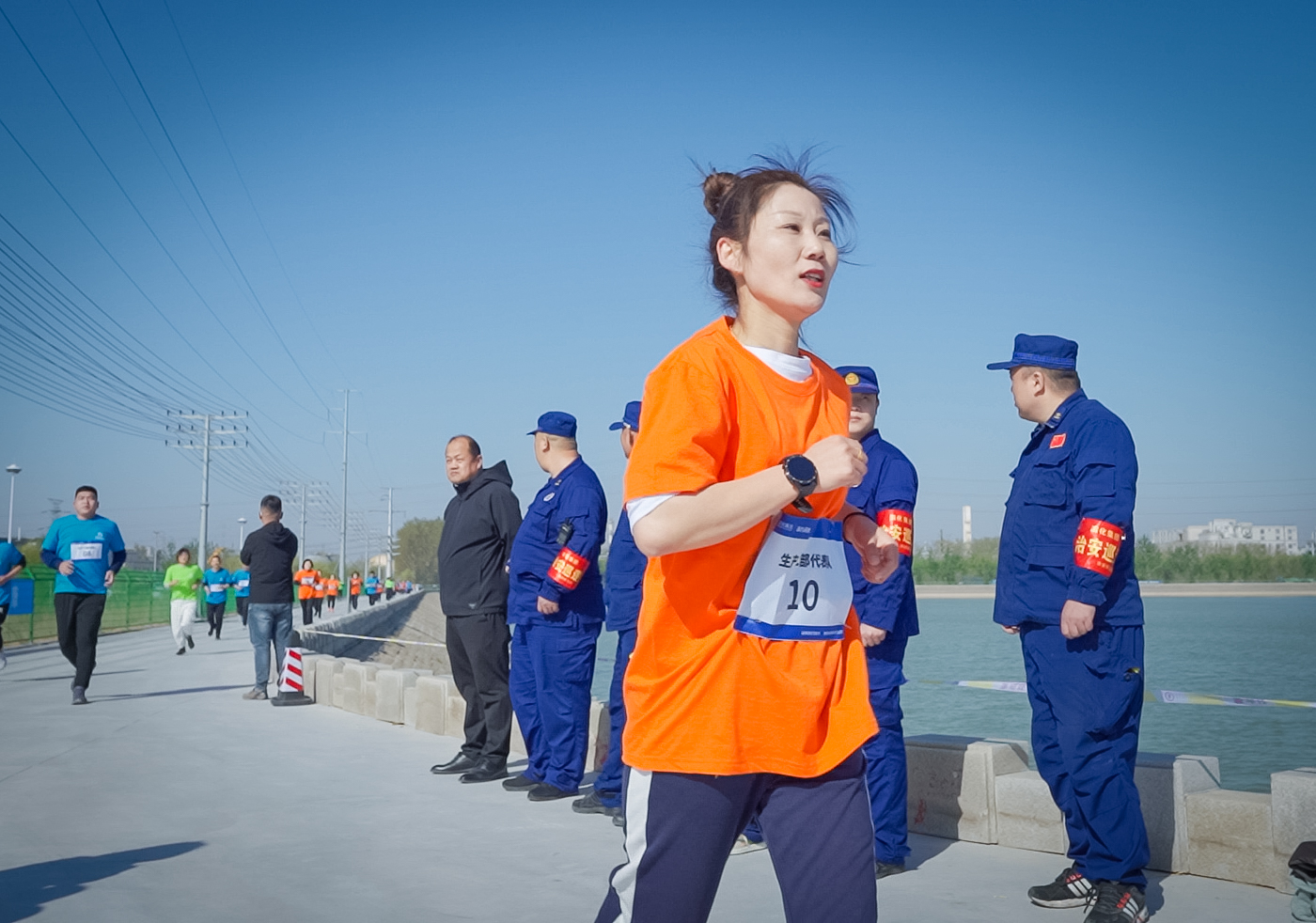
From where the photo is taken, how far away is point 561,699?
6613mm

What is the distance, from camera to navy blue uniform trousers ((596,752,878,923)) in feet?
6.96

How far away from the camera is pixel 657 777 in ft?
7.06

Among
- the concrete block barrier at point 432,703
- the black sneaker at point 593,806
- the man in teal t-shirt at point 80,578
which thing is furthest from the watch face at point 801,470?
the man in teal t-shirt at point 80,578

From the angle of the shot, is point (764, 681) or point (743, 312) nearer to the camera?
point (764, 681)

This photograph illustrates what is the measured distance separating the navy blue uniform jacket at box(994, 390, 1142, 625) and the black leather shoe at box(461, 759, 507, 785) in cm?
389

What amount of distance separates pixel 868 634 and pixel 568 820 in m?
2.15

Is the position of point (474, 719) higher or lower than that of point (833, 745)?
lower

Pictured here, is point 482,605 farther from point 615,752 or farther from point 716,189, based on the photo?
point 716,189

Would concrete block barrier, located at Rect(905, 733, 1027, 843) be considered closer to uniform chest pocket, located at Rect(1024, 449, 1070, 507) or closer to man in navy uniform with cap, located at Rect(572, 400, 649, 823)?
uniform chest pocket, located at Rect(1024, 449, 1070, 507)

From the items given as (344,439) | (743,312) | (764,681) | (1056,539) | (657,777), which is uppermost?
(344,439)

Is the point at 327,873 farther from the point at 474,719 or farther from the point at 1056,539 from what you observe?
the point at 1056,539

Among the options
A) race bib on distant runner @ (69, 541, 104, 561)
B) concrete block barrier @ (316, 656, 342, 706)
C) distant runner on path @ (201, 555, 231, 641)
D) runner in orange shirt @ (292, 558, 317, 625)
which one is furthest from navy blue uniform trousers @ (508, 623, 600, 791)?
runner in orange shirt @ (292, 558, 317, 625)

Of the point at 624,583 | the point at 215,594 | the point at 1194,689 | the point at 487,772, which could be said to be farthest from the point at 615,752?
the point at 215,594

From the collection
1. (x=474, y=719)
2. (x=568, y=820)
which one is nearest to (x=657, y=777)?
(x=568, y=820)
